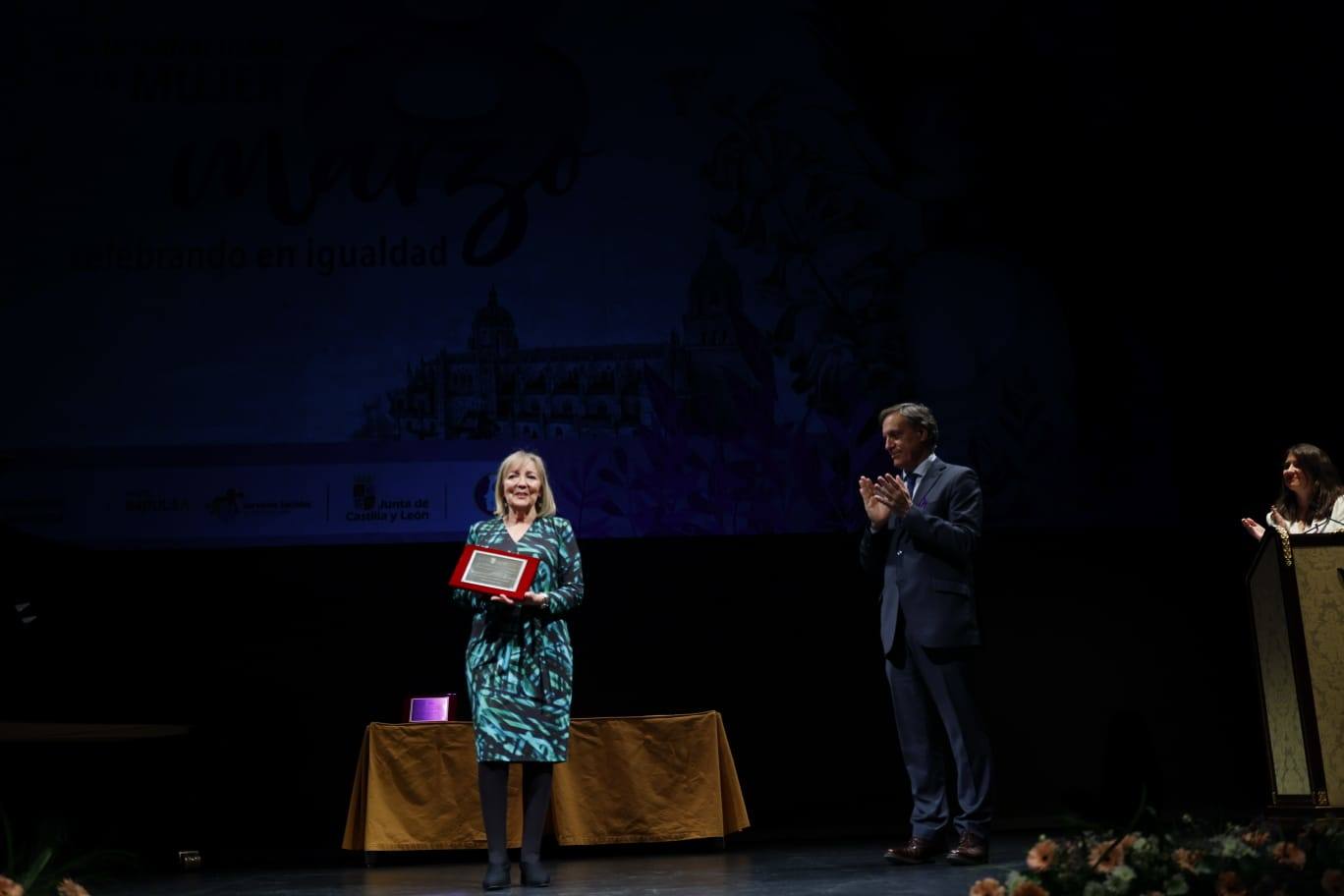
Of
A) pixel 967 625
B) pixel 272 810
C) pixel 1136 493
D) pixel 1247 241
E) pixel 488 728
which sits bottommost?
pixel 272 810

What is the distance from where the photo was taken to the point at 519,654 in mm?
3596

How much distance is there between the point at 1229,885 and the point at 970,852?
165 centimetres

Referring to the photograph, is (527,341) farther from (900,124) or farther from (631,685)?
(900,124)

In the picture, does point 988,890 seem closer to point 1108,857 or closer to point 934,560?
point 1108,857

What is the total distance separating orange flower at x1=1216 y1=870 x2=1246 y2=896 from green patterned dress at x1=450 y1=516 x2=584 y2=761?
196 cm

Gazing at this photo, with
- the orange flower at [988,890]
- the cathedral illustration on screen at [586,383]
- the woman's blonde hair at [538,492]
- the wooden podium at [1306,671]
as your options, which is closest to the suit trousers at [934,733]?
the wooden podium at [1306,671]

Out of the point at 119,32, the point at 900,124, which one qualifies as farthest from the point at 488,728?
the point at 119,32

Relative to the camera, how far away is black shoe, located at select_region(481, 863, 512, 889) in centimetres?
348

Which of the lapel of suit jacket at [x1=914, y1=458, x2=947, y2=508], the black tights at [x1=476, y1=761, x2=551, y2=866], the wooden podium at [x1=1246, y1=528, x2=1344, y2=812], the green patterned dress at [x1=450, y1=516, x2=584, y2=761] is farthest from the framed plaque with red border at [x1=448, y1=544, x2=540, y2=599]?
the wooden podium at [x1=1246, y1=528, x2=1344, y2=812]

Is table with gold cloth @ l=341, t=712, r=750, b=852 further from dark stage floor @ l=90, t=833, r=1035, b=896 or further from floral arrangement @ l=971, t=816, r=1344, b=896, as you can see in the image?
floral arrangement @ l=971, t=816, r=1344, b=896

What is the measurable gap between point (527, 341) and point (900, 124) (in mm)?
1983

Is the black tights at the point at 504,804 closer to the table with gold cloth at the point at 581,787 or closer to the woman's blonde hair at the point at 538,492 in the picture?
the woman's blonde hair at the point at 538,492

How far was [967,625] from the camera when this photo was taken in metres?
3.72

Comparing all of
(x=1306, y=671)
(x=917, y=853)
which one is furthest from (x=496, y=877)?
(x=1306, y=671)
